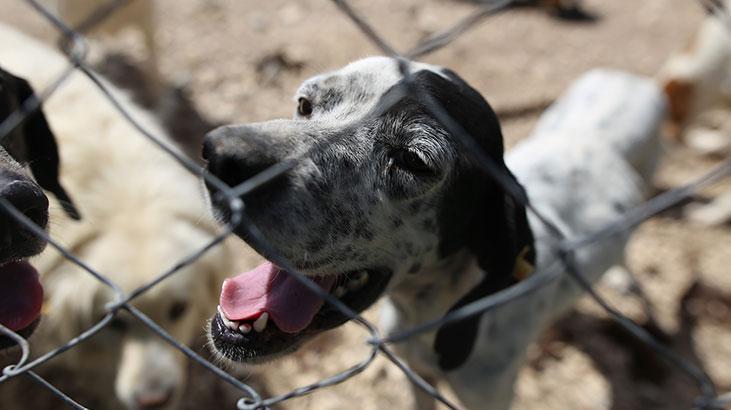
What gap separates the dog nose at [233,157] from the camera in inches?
56.2

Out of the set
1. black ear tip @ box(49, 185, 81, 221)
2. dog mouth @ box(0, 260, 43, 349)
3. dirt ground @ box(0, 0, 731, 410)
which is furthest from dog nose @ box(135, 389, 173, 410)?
dog mouth @ box(0, 260, 43, 349)

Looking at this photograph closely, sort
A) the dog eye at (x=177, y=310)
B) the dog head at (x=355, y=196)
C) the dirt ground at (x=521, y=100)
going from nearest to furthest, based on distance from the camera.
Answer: the dog head at (x=355, y=196) → the dog eye at (x=177, y=310) → the dirt ground at (x=521, y=100)

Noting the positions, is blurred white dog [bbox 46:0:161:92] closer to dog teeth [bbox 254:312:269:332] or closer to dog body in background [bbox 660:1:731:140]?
→ dog teeth [bbox 254:312:269:332]

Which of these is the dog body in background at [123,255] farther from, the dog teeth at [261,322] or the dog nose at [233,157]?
the dog nose at [233,157]

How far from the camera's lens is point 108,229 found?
256 cm

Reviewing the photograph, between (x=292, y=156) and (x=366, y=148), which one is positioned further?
(x=366, y=148)

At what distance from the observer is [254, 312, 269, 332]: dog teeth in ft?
5.46

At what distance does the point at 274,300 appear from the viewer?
1714 mm

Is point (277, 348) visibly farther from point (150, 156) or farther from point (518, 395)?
point (518, 395)

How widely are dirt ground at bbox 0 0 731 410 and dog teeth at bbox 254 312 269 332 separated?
153cm

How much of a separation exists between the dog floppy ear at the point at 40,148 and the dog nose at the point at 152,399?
80 centimetres

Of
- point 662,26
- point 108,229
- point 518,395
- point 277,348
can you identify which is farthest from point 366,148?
point 662,26

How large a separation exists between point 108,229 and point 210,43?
2.96 meters

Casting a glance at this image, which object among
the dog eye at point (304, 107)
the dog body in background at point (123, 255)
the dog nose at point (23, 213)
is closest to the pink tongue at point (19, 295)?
the dog nose at point (23, 213)
